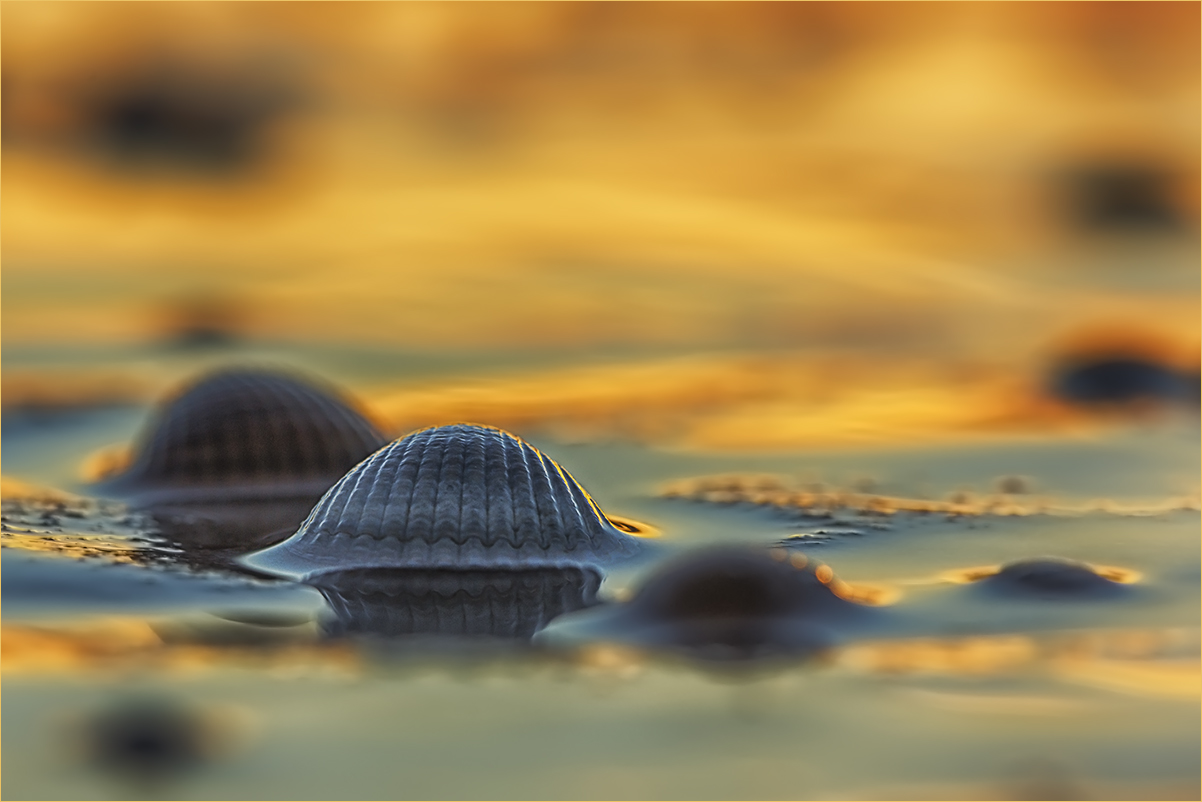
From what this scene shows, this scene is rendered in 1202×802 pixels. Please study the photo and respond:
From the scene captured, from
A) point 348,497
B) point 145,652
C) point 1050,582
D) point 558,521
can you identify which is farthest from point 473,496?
point 1050,582

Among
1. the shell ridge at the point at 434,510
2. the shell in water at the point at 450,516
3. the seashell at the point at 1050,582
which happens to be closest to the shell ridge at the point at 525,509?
the shell in water at the point at 450,516

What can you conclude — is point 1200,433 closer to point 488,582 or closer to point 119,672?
point 488,582

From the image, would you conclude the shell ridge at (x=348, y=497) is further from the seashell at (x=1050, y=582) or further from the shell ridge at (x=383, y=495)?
the seashell at (x=1050, y=582)

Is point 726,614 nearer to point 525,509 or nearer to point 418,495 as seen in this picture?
point 525,509

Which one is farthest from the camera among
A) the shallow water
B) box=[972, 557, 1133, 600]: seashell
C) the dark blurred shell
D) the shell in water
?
the dark blurred shell

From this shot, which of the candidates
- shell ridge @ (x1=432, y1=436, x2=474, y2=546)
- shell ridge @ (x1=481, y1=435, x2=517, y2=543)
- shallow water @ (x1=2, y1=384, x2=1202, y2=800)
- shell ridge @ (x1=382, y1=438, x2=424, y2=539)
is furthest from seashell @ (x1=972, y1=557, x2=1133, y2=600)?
shell ridge @ (x1=382, y1=438, x2=424, y2=539)

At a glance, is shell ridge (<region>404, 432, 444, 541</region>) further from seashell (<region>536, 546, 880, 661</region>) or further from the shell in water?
Answer: seashell (<region>536, 546, 880, 661</region>)
